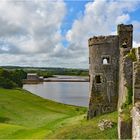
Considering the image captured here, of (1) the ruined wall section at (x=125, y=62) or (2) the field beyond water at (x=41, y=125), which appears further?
(1) the ruined wall section at (x=125, y=62)

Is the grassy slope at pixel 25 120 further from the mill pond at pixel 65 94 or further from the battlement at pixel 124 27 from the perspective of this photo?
the mill pond at pixel 65 94

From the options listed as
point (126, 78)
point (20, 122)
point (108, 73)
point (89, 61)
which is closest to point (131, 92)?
point (126, 78)

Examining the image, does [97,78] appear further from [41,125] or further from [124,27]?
[41,125]

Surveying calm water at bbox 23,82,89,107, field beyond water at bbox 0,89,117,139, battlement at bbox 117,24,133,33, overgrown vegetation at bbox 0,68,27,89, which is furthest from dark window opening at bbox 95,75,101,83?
overgrown vegetation at bbox 0,68,27,89

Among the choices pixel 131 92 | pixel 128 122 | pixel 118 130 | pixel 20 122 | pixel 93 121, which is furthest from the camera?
pixel 20 122

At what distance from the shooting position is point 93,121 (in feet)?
103

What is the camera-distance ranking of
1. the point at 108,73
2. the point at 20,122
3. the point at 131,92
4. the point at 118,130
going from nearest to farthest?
the point at 118,130 < the point at 131,92 < the point at 108,73 < the point at 20,122

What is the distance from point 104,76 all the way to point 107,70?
0.55m

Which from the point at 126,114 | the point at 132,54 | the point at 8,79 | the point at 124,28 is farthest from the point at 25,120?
the point at 8,79

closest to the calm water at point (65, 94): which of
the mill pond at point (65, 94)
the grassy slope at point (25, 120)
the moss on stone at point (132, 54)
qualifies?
the mill pond at point (65, 94)

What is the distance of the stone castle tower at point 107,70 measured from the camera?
109ft

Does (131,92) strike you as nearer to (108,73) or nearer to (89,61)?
(108,73)

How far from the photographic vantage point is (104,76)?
3344 centimetres

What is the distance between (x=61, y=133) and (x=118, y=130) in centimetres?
543
